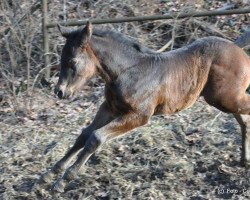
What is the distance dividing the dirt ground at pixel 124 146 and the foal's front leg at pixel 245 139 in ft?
0.36

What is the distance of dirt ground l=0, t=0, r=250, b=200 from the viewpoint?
6.21 metres

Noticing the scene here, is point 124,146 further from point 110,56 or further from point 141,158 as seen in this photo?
point 110,56

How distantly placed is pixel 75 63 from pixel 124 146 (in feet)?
5.50

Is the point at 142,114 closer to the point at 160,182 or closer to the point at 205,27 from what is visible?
the point at 160,182

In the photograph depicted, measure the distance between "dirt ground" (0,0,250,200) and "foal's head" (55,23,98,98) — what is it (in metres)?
1.13

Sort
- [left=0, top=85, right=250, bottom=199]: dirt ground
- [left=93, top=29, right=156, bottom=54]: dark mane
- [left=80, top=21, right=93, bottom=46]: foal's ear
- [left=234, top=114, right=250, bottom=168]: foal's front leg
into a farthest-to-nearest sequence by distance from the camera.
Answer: [left=234, top=114, right=250, bottom=168]: foal's front leg → [left=0, top=85, right=250, bottom=199]: dirt ground → [left=93, top=29, right=156, bottom=54]: dark mane → [left=80, top=21, right=93, bottom=46]: foal's ear

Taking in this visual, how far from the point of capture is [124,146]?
712cm

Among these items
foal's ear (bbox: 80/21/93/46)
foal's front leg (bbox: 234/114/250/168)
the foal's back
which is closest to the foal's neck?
foal's ear (bbox: 80/21/93/46)

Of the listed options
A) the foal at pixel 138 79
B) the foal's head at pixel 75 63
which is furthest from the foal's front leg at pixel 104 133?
the foal's head at pixel 75 63

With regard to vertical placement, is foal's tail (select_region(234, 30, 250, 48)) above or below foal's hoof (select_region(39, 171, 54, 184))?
above

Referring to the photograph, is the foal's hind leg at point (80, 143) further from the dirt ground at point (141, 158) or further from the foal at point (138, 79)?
the dirt ground at point (141, 158)

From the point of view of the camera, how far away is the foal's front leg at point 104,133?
5930 millimetres

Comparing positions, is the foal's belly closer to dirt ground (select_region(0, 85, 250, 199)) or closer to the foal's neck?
the foal's neck

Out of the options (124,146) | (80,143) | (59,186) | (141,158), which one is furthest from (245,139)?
(59,186)
